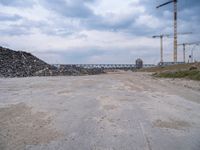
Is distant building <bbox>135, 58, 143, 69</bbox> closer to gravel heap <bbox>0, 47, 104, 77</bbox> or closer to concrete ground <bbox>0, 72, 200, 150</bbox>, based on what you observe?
gravel heap <bbox>0, 47, 104, 77</bbox>

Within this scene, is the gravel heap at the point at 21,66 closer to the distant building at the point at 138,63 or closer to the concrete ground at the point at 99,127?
the concrete ground at the point at 99,127

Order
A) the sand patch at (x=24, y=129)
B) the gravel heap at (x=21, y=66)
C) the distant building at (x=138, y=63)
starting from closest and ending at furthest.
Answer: the sand patch at (x=24, y=129) → the gravel heap at (x=21, y=66) → the distant building at (x=138, y=63)

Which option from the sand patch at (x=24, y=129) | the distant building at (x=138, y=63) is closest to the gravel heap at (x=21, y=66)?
the sand patch at (x=24, y=129)

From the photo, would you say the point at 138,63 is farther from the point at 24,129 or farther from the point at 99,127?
the point at 24,129

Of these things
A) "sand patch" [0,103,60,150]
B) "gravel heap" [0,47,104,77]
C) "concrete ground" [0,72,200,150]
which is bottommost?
"concrete ground" [0,72,200,150]

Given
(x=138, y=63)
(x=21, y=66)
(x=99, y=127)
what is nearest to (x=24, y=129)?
(x=99, y=127)

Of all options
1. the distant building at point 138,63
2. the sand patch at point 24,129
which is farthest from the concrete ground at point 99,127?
the distant building at point 138,63

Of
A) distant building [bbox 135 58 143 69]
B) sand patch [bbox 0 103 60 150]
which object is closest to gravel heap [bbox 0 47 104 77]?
sand patch [bbox 0 103 60 150]

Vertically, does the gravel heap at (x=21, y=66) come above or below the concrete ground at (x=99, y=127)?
above

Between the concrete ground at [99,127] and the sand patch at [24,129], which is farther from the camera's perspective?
the sand patch at [24,129]

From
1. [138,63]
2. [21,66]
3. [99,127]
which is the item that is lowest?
[99,127]

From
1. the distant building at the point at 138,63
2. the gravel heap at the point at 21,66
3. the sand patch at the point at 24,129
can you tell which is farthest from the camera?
the distant building at the point at 138,63

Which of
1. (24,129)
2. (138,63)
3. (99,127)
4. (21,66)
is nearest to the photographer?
(24,129)

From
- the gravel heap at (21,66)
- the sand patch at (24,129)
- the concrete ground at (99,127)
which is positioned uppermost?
the gravel heap at (21,66)
